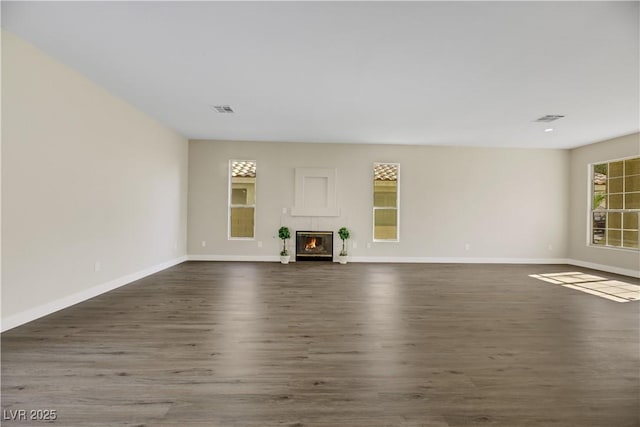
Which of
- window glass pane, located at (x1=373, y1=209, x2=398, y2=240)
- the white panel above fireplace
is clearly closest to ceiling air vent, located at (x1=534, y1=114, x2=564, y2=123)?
window glass pane, located at (x1=373, y1=209, x2=398, y2=240)

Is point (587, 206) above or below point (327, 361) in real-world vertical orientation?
above

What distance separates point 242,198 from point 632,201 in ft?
26.1

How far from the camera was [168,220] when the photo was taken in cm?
606

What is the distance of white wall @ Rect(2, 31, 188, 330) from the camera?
280 centimetres

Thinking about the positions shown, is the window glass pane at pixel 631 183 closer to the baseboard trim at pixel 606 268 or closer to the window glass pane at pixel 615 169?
the window glass pane at pixel 615 169

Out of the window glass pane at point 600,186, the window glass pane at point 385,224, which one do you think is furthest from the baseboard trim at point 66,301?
the window glass pane at point 600,186

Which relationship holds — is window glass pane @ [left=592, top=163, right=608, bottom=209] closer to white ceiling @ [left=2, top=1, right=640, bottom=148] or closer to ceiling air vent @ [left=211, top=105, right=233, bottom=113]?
white ceiling @ [left=2, top=1, right=640, bottom=148]

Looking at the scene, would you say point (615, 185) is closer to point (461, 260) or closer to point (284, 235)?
point (461, 260)

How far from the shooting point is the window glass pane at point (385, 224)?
730cm

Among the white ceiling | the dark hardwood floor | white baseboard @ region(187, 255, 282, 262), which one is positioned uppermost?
the white ceiling

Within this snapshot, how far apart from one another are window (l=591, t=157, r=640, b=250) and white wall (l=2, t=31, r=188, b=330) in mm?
8965

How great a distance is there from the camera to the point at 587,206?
6.89m

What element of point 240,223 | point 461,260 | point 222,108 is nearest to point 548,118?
point 461,260

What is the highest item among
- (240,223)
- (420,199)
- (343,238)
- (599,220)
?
(420,199)
